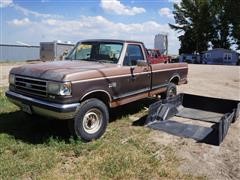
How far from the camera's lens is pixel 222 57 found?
47.3m

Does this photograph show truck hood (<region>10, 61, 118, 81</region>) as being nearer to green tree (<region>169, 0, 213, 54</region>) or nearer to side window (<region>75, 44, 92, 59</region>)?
side window (<region>75, 44, 92, 59</region>)

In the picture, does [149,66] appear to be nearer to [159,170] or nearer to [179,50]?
[159,170]

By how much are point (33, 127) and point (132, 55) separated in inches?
106

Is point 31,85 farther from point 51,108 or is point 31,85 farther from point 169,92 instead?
point 169,92

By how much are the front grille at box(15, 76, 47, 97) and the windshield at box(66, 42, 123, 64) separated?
1.65m

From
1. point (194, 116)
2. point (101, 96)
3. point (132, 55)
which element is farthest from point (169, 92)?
point (101, 96)

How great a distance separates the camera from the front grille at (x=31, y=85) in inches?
213

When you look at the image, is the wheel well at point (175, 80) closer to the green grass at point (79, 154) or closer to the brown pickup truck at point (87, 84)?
the brown pickup truck at point (87, 84)

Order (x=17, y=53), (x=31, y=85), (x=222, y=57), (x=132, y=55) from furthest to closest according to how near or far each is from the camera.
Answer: (x=222, y=57) → (x=17, y=53) → (x=132, y=55) → (x=31, y=85)

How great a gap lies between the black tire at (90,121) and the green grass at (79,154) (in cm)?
15

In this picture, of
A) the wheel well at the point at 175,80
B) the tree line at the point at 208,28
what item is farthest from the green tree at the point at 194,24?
the wheel well at the point at 175,80

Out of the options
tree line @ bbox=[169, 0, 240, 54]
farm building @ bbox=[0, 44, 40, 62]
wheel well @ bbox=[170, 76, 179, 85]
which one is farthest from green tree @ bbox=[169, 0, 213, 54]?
wheel well @ bbox=[170, 76, 179, 85]

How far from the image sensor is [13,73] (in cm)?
615

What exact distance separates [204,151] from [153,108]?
182cm
